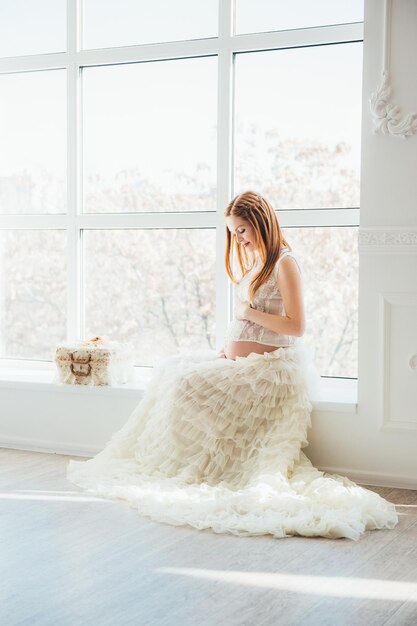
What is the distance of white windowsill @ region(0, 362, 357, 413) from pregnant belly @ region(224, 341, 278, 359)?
0.33 m

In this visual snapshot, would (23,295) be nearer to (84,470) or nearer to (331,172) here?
(84,470)

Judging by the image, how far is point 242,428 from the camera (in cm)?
354

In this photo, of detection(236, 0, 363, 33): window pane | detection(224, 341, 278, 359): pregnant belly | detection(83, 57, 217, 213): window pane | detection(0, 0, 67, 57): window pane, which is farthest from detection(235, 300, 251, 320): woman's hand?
detection(0, 0, 67, 57): window pane

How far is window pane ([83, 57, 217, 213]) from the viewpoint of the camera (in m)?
4.30

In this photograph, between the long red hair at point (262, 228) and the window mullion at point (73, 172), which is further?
the window mullion at point (73, 172)

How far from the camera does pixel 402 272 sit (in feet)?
11.7

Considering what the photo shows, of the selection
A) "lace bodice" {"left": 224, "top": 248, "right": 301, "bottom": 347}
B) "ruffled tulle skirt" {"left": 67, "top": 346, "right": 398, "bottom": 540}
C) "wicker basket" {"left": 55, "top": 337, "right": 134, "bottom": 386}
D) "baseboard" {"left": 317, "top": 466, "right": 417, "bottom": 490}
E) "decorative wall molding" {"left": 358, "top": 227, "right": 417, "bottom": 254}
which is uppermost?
"decorative wall molding" {"left": 358, "top": 227, "right": 417, "bottom": 254}

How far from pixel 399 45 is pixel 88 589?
252cm

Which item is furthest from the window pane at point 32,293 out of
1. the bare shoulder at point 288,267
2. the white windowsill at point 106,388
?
the bare shoulder at point 288,267

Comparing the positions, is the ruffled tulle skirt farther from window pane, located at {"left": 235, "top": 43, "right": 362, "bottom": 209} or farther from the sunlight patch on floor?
window pane, located at {"left": 235, "top": 43, "right": 362, "bottom": 209}

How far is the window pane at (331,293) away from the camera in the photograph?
158 inches

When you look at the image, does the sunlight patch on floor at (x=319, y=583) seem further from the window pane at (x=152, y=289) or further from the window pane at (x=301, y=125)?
the window pane at (x=301, y=125)

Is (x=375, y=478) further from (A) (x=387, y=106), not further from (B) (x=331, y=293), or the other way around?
(A) (x=387, y=106)

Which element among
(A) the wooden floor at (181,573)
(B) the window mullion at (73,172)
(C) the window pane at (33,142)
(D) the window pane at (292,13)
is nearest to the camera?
(A) the wooden floor at (181,573)
